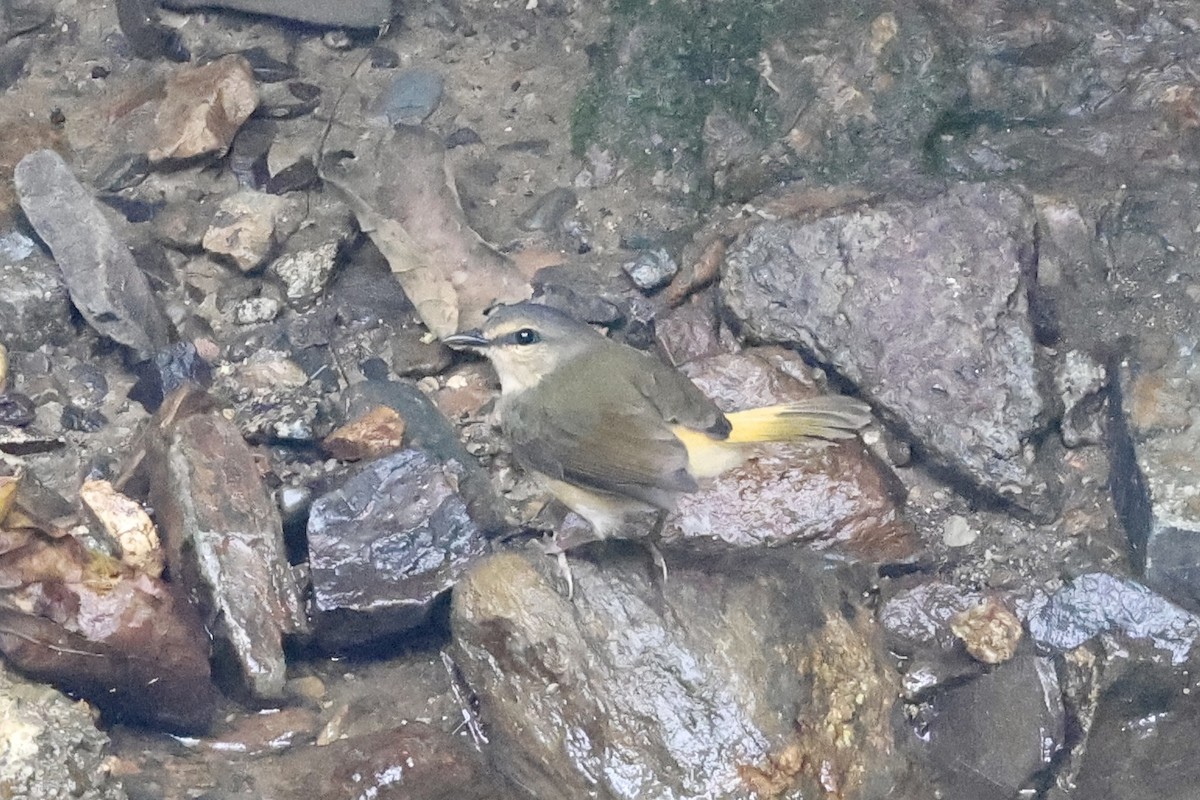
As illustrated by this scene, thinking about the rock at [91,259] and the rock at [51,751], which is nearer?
the rock at [51,751]

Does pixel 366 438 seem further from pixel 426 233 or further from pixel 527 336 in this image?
pixel 426 233

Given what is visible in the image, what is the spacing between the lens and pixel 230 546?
4.12 meters

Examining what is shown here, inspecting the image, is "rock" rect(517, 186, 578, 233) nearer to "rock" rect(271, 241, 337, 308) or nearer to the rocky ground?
the rocky ground

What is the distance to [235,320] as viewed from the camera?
5.00m

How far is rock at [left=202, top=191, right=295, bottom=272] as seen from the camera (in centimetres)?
507

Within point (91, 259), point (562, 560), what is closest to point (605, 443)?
point (562, 560)

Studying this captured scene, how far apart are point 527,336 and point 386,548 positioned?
2.70 ft

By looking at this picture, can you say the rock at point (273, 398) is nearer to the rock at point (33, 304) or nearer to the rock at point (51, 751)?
the rock at point (33, 304)

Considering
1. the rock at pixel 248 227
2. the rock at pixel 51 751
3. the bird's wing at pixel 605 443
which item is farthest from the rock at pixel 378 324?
the rock at pixel 51 751

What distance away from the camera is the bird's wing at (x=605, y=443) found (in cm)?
394

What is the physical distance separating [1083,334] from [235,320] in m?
3.12

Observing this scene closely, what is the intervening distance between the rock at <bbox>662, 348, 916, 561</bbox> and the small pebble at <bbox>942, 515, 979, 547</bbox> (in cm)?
13

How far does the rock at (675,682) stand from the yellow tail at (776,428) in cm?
34

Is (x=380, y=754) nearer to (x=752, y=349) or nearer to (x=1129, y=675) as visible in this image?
(x=752, y=349)
